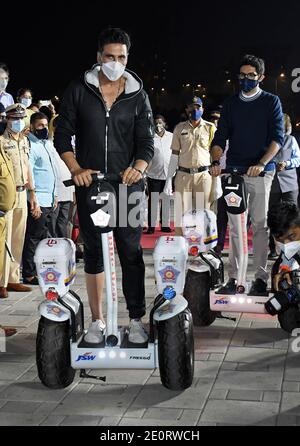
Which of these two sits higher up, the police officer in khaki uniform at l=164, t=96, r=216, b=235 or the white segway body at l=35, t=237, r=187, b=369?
the police officer in khaki uniform at l=164, t=96, r=216, b=235

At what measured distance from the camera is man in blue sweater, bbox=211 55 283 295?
247 inches

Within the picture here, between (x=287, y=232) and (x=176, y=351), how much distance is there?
4.88ft

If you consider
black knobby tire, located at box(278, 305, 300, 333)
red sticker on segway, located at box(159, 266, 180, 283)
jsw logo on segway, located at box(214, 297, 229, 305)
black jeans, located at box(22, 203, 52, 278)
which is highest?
red sticker on segway, located at box(159, 266, 180, 283)

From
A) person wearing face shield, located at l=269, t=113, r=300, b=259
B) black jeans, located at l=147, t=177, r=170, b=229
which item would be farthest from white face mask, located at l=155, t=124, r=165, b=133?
person wearing face shield, located at l=269, t=113, r=300, b=259

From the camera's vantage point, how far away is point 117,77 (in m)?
4.54

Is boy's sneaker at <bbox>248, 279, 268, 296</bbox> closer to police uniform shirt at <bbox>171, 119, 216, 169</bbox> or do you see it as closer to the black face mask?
the black face mask

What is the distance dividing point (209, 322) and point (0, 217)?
6.46 ft

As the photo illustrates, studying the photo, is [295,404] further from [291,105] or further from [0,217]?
[291,105]

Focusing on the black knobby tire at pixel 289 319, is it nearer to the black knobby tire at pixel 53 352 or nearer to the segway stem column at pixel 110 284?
the segway stem column at pixel 110 284

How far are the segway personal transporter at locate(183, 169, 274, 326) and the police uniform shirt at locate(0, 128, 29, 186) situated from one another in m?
2.37

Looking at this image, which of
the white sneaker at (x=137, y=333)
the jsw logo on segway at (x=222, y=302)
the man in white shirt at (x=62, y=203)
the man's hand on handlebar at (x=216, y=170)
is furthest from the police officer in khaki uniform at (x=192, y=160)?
the white sneaker at (x=137, y=333)

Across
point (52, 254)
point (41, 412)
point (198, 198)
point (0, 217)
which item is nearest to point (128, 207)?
point (52, 254)

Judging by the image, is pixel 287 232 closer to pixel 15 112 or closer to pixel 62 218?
pixel 15 112

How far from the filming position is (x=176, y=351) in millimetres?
4312
